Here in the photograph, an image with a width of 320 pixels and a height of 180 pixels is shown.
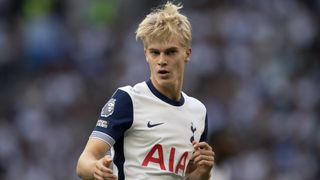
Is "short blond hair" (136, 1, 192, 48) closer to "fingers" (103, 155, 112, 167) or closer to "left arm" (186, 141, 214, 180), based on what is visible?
"left arm" (186, 141, 214, 180)

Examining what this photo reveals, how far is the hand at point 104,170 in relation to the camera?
739 cm

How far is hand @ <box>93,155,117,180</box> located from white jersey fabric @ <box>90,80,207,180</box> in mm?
373

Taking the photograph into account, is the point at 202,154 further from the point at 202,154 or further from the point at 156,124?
the point at 156,124

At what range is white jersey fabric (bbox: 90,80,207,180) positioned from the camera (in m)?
7.85

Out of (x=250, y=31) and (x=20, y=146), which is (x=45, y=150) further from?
(x=250, y=31)

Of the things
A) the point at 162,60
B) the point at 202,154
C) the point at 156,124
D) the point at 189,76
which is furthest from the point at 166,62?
the point at 189,76

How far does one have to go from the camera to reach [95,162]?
7.56m

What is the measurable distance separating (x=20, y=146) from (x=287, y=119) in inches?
161

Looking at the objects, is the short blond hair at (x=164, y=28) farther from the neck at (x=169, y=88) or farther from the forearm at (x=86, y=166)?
the forearm at (x=86, y=166)


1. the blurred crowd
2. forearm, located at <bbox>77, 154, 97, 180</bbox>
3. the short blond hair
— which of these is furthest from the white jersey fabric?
the blurred crowd

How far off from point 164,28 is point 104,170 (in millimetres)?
1063

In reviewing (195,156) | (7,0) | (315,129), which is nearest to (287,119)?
(315,129)

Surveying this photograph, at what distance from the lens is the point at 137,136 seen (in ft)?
26.0

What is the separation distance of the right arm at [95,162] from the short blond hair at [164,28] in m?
0.71
